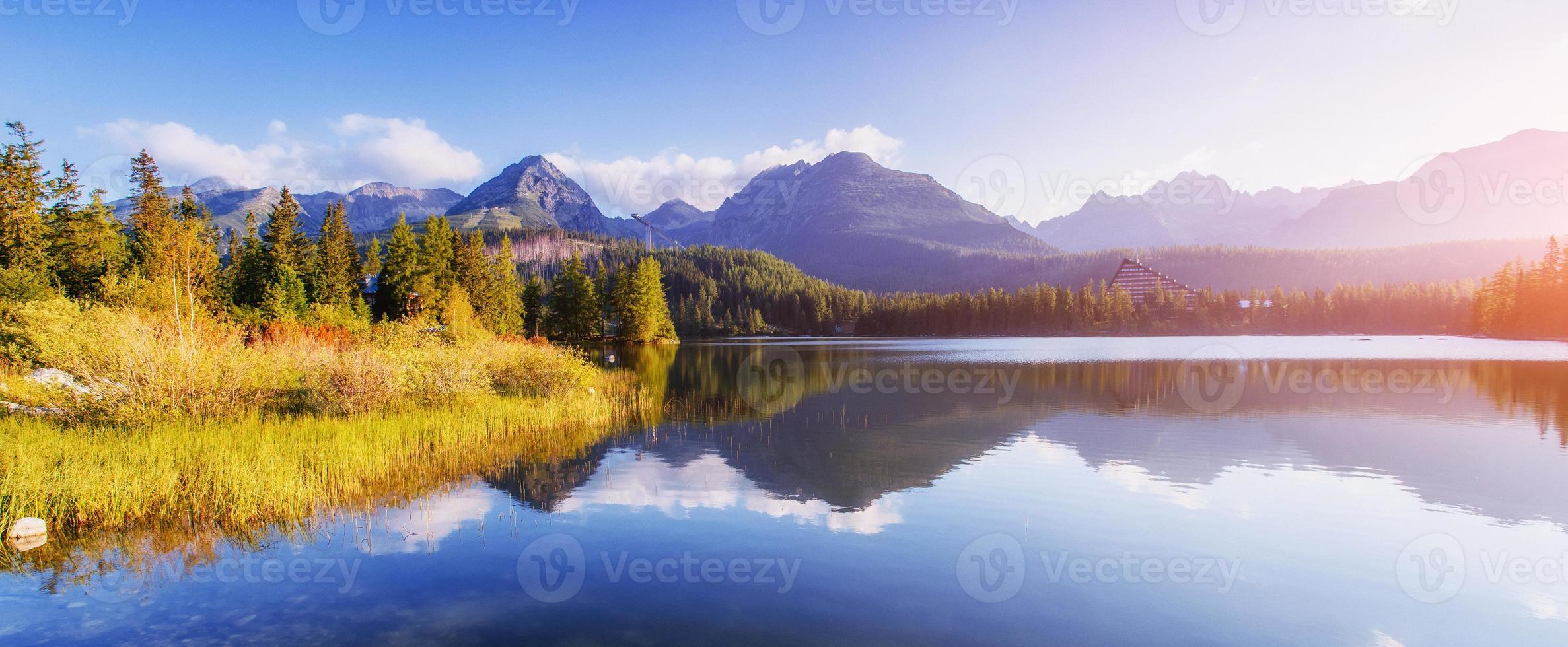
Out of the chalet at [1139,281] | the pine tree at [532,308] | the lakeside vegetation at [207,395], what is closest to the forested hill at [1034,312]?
the chalet at [1139,281]

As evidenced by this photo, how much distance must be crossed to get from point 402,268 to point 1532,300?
145 metres

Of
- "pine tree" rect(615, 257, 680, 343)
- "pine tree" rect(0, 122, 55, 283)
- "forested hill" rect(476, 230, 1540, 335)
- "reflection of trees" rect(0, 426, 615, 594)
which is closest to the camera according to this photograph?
"reflection of trees" rect(0, 426, 615, 594)

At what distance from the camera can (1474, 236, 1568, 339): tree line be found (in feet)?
282

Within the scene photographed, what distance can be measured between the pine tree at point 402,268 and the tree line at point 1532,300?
138545mm

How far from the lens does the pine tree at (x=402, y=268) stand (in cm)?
6412

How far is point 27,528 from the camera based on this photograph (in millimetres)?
10414

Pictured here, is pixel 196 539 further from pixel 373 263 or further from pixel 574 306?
pixel 574 306

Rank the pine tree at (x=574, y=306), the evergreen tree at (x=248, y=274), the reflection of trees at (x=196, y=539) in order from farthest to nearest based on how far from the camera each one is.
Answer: the pine tree at (x=574, y=306), the evergreen tree at (x=248, y=274), the reflection of trees at (x=196, y=539)

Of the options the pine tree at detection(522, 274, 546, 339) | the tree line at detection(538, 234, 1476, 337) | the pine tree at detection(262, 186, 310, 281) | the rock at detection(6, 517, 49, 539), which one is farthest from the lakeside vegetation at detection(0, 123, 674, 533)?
the tree line at detection(538, 234, 1476, 337)

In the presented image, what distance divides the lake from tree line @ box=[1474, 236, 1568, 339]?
9667 centimetres

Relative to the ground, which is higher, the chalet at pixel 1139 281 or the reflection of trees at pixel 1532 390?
the chalet at pixel 1139 281

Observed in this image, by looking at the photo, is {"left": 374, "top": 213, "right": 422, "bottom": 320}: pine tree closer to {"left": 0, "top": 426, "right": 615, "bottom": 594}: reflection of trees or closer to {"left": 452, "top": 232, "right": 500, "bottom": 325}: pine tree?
{"left": 452, "top": 232, "right": 500, "bottom": 325}: pine tree

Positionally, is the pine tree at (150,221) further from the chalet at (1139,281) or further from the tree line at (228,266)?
the chalet at (1139,281)

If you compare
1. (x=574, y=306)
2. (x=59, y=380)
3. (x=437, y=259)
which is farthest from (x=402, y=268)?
(x=59, y=380)
